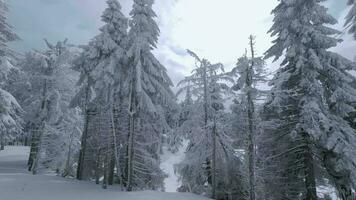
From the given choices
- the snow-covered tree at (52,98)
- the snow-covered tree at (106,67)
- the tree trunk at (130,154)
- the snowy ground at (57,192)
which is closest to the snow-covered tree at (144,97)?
the tree trunk at (130,154)

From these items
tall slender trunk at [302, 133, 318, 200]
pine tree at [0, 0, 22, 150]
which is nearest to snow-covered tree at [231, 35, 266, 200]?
tall slender trunk at [302, 133, 318, 200]

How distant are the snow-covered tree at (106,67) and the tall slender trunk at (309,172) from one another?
12552 mm

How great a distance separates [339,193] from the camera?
17375 mm

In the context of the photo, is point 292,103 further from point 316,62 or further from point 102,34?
point 102,34

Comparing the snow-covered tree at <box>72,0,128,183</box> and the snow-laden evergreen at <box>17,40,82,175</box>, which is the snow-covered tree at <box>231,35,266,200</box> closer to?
the snow-covered tree at <box>72,0,128,183</box>

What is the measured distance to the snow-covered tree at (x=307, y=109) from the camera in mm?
16484

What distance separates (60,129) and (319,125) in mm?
25205

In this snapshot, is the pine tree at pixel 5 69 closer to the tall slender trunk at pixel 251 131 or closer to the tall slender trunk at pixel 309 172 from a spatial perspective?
the tall slender trunk at pixel 251 131

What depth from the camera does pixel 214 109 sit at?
80.9 feet

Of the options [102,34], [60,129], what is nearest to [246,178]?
[102,34]

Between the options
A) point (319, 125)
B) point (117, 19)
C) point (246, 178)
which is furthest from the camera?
point (117, 19)

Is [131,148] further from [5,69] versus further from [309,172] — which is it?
[309,172]

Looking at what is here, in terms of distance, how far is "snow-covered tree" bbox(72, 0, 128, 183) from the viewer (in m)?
22.6

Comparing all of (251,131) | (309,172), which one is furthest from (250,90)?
(309,172)
